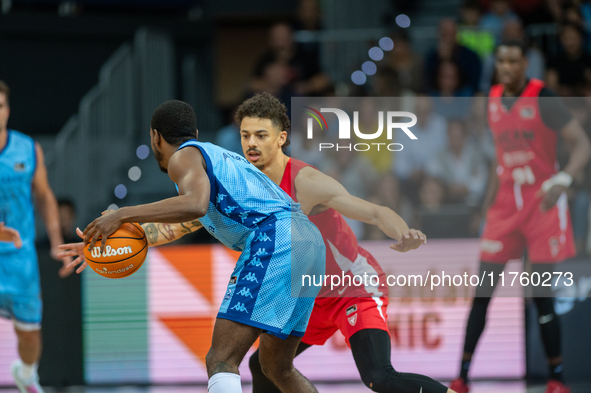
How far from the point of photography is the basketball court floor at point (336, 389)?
6094mm

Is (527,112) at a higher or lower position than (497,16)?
lower

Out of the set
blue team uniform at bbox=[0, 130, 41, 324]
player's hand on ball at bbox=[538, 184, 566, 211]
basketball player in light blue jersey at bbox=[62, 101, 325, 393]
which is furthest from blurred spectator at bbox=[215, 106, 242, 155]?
basketball player in light blue jersey at bbox=[62, 101, 325, 393]

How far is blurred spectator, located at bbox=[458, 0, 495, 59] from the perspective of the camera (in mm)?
9078

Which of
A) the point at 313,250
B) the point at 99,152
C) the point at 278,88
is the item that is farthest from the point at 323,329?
the point at 99,152

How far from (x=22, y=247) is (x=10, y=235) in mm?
323

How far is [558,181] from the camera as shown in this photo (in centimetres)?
549

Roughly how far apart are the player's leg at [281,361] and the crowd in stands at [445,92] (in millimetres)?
2734

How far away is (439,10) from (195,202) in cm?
856

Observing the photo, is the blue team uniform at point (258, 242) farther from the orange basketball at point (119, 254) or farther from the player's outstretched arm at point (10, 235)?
the player's outstretched arm at point (10, 235)

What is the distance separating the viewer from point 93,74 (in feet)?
38.4

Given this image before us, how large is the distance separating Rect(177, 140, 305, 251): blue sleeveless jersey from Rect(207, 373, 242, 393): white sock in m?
0.71

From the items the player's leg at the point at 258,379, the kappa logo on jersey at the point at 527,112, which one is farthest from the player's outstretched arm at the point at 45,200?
the kappa logo on jersey at the point at 527,112

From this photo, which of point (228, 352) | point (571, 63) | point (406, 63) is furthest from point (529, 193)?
point (571, 63)

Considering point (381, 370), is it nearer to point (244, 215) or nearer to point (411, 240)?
point (411, 240)
